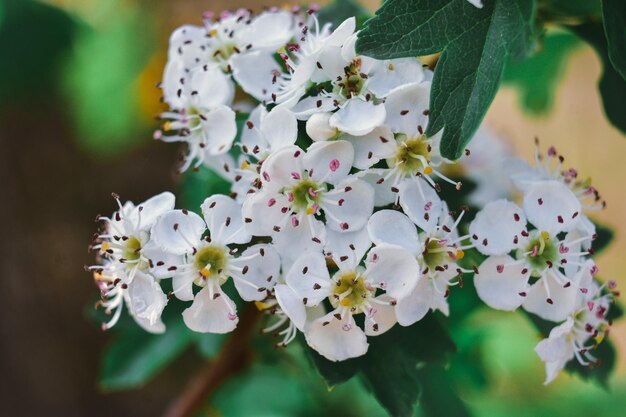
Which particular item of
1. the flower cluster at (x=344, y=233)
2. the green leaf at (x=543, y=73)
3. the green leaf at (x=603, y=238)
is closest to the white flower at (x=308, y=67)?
the flower cluster at (x=344, y=233)

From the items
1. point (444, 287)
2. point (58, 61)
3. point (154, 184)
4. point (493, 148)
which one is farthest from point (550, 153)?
point (58, 61)

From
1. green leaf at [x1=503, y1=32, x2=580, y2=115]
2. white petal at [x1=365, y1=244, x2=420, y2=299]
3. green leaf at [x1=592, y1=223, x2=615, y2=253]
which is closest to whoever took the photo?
white petal at [x1=365, y1=244, x2=420, y2=299]

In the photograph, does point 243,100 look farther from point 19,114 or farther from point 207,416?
point 19,114

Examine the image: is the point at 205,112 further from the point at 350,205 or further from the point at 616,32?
the point at 616,32

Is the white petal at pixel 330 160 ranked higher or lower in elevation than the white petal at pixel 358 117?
lower

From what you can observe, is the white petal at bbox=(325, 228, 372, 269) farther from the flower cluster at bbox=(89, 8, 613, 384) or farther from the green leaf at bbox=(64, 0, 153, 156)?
the green leaf at bbox=(64, 0, 153, 156)

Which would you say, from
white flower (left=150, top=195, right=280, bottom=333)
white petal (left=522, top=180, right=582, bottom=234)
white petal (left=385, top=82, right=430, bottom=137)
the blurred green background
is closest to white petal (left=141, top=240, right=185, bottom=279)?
white flower (left=150, top=195, right=280, bottom=333)

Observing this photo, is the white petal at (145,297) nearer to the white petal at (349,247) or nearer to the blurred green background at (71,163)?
the white petal at (349,247)
